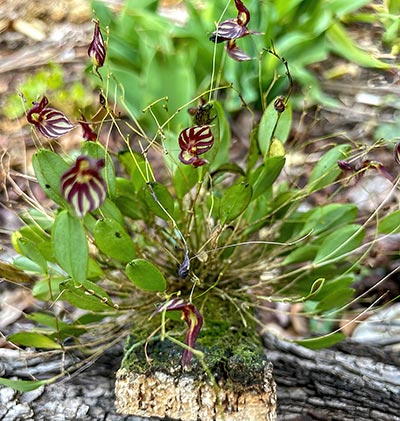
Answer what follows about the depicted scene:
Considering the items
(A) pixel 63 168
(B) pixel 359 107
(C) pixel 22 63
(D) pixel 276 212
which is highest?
(A) pixel 63 168

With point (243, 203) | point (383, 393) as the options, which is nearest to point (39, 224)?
point (243, 203)

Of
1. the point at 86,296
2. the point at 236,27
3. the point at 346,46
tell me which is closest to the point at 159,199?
the point at 86,296

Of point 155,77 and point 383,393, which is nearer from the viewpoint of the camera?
Answer: point 383,393

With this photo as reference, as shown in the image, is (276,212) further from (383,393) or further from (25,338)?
(25,338)

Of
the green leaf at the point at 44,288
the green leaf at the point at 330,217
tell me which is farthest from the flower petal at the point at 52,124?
the green leaf at the point at 330,217

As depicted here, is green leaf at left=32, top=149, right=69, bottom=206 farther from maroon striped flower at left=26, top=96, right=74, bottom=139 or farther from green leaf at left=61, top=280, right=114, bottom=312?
green leaf at left=61, top=280, right=114, bottom=312

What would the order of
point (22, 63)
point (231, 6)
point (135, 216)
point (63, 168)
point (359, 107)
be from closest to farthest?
point (63, 168), point (135, 216), point (231, 6), point (359, 107), point (22, 63)

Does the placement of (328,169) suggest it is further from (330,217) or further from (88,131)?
(88,131)
